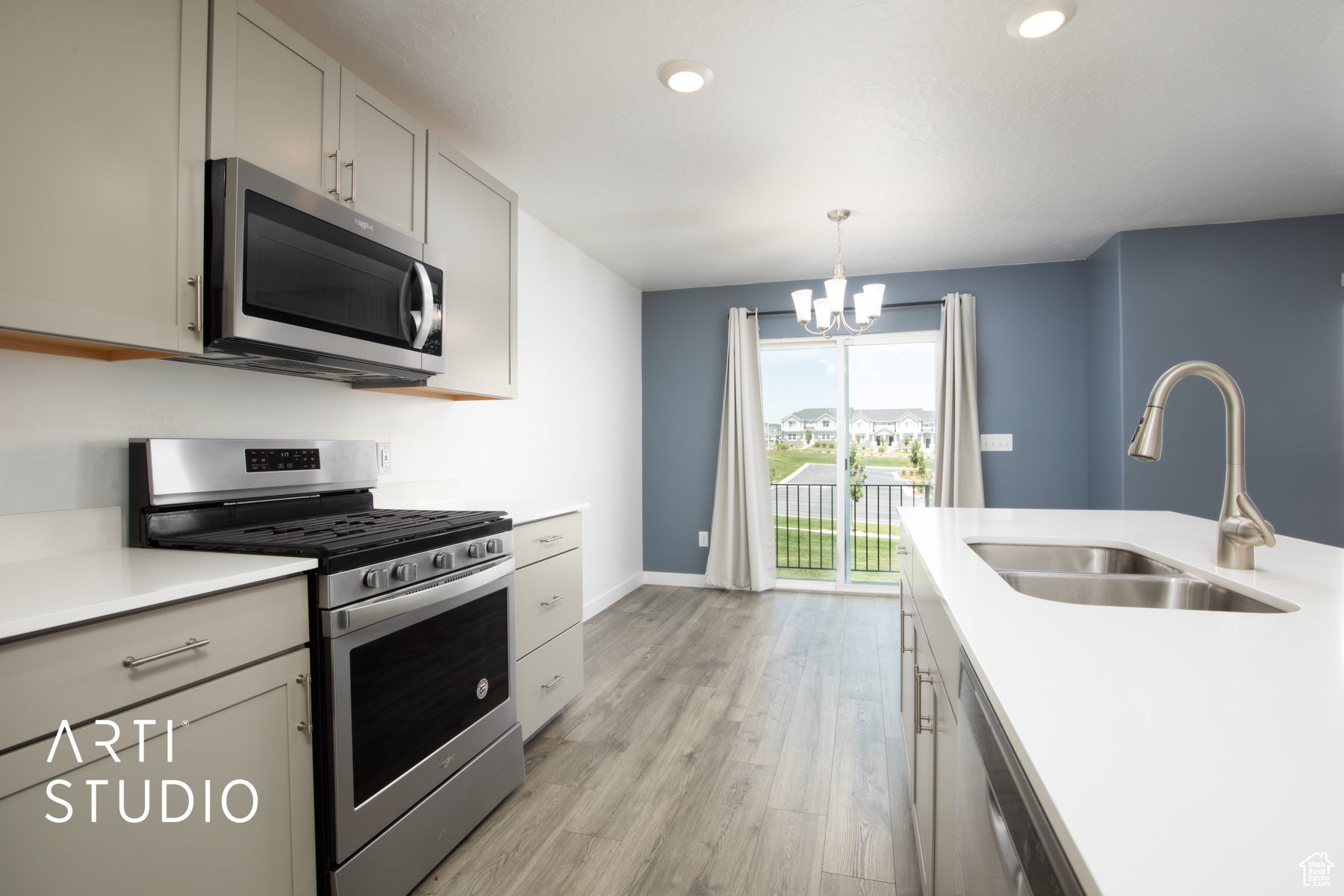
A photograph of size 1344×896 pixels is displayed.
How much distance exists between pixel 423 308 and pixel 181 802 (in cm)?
141

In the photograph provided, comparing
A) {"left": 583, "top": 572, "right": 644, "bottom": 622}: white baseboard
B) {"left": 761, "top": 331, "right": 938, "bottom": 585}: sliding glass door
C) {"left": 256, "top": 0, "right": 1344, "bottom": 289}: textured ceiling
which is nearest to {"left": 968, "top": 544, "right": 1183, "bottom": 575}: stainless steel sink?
{"left": 256, "top": 0, "right": 1344, "bottom": 289}: textured ceiling

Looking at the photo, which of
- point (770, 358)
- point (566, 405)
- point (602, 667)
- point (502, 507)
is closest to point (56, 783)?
point (502, 507)

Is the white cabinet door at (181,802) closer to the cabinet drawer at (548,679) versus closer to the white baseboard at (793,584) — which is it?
the cabinet drawer at (548,679)

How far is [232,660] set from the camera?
1.25 metres

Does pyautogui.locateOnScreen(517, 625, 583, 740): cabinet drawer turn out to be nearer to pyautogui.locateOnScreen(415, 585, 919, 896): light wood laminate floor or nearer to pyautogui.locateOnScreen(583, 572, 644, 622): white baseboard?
pyautogui.locateOnScreen(415, 585, 919, 896): light wood laminate floor

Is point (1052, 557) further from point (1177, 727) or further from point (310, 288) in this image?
point (310, 288)

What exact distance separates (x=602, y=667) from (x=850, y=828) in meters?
1.61

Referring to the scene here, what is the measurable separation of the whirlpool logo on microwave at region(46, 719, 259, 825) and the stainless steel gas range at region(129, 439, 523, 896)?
0.61 ft

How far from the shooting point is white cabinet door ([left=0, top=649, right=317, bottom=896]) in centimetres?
97

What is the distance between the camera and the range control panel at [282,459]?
188cm

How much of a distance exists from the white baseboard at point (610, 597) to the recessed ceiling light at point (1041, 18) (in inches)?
139

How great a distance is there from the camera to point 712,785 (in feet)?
7.09

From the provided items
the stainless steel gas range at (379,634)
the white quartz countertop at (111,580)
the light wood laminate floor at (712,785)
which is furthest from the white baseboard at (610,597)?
the white quartz countertop at (111,580)

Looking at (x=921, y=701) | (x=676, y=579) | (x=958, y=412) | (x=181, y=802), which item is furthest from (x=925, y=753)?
(x=676, y=579)
